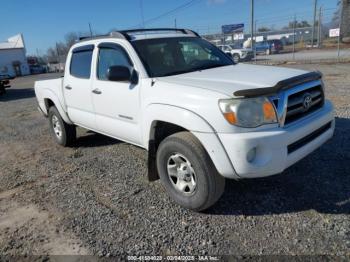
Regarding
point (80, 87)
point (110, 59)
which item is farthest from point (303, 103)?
point (80, 87)

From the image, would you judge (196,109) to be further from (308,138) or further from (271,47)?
(271,47)

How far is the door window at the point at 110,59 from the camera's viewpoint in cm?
402

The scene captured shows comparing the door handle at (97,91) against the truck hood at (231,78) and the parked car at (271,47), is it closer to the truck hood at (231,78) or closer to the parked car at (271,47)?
the truck hood at (231,78)

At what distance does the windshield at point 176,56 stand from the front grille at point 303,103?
1.35 metres

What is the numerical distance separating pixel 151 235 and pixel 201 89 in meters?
1.49

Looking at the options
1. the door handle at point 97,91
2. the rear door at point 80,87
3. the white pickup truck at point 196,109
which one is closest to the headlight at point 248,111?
the white pickup truck at point 196,109

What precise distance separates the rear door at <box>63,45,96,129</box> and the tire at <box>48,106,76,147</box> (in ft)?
1.41

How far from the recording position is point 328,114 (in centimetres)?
350

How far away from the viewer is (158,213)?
337 cm

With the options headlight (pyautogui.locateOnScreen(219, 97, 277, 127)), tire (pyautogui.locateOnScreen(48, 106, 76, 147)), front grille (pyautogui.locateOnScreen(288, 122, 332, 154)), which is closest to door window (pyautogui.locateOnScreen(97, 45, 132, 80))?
headlight (pyautogui.locateOnScreen(219, 97, 277, 127))

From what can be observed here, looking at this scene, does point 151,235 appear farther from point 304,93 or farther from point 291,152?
point 304,93

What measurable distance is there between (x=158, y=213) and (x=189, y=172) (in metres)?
0.57

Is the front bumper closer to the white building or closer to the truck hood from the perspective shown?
the truck hood

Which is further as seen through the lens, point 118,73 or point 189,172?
point 118,73
